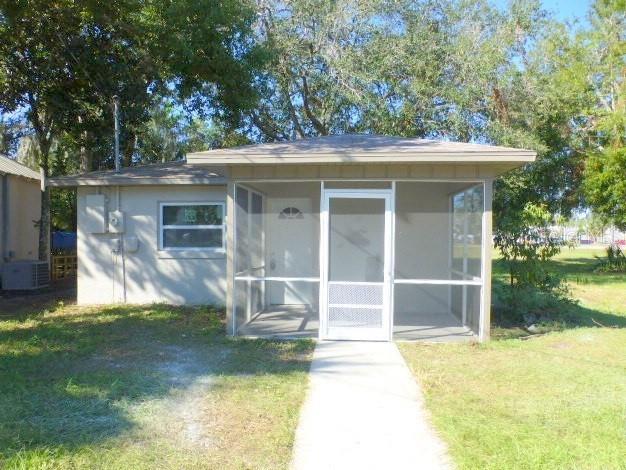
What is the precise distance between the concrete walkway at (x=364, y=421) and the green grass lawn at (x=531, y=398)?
185 millimetres

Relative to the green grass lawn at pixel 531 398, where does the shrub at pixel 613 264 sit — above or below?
above

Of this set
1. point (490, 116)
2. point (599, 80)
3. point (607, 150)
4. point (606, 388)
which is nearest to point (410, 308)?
point (606, 388)

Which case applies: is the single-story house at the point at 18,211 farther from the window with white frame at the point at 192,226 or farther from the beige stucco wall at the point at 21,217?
the window with white frame at the point at 192,226

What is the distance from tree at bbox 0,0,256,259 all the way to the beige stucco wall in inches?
40.6

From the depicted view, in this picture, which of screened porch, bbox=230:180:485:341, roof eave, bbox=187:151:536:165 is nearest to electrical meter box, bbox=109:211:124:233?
screened porch, bbox=230:180:485:341

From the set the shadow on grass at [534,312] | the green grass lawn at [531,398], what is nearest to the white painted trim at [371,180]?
→ the green grass lawn at [531,398]

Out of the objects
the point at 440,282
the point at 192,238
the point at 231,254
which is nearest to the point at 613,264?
the point at 440,282

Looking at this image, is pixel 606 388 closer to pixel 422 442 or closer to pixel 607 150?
pixel 422 442

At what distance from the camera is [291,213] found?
8.64 metres

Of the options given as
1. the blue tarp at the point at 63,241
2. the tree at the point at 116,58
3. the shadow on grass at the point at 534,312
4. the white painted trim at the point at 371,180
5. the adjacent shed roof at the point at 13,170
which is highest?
the tree at the point at 116,58

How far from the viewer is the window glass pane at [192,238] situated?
11.4m

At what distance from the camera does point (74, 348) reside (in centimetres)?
757

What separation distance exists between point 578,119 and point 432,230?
15.9 m

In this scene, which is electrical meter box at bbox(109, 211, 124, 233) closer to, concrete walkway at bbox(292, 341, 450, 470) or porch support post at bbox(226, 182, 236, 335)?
porch support post at bbox(226, 182, 236, 335)
